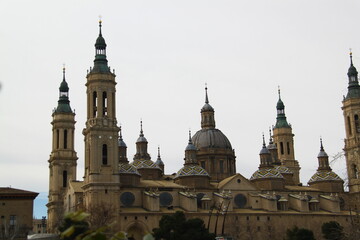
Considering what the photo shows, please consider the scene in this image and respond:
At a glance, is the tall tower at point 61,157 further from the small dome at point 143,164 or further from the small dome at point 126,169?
the small dome at point 126,169

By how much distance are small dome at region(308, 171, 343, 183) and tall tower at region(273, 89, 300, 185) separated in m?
9.84

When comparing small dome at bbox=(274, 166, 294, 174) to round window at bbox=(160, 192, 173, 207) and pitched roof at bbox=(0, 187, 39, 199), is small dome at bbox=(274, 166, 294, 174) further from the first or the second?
pitched roof at bbox=(0, 187, 39, 199)

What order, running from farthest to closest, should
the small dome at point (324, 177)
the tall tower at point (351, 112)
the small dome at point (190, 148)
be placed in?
the small dome at point (324, 177), the tall tower at point (351, 112), the small dome at point (190, 148)

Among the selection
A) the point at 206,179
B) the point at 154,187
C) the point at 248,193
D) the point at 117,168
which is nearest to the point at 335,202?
the point at 248,193

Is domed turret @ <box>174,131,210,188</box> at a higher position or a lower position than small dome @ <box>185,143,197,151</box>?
lower

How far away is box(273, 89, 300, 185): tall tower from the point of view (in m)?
102

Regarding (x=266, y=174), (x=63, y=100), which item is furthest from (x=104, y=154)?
(x=266, y=174)

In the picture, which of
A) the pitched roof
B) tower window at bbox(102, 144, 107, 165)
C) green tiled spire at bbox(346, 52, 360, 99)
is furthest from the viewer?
green tiled spire at bbox(346, 52, 360, 99)

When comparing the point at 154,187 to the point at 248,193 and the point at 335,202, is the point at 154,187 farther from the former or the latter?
the point at 335,202

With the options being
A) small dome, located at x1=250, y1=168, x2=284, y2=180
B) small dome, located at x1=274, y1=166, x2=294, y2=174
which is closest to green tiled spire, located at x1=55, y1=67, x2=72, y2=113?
small dome, located at x1=250, y1=168, x2=284, y2=180

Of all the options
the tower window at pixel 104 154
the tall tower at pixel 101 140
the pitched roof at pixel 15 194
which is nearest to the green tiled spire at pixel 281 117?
the tall tower at pixel 101 140

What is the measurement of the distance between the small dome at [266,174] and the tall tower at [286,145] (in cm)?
1603

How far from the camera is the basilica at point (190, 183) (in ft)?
236

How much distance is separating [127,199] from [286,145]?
38.8 m
